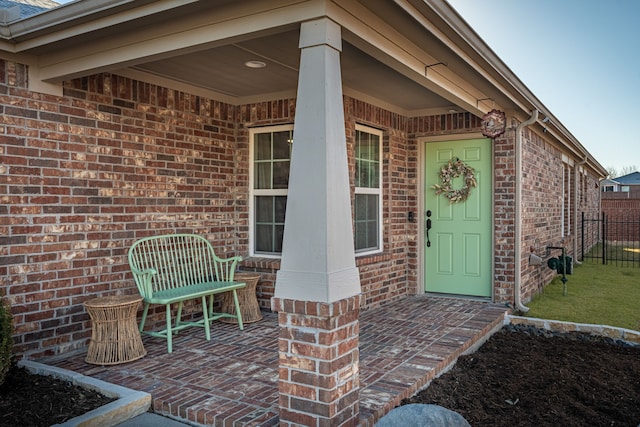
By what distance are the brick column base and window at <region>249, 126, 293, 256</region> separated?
314 centimetres

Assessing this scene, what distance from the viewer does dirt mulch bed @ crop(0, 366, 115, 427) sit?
2941 millimetres

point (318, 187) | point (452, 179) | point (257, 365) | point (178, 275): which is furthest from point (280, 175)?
point (318, 187)

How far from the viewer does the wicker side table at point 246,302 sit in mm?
5293

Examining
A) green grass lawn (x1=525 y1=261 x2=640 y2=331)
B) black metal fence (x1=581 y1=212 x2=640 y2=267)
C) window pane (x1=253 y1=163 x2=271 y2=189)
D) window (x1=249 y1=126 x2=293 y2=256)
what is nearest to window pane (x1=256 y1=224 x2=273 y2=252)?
window (x1=249 y1=126 x2=293 y2=256)

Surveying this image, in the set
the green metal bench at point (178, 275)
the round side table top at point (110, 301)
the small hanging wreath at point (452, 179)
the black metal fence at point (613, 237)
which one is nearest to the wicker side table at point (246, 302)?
the green metal bench at point (178, 275)

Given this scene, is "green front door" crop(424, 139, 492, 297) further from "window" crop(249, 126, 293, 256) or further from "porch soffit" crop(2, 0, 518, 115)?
"window" crop(249, 126, 293, 256)

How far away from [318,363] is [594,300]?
19.0 ft

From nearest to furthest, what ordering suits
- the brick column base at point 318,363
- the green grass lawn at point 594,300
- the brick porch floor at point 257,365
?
the brick column base at point 318,363
the brick porch floor at point 257,365
the green grass lawn at point 594,300

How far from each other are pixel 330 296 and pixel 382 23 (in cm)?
186

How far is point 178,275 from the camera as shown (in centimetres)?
510

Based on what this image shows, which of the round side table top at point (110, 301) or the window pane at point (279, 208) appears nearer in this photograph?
the round side table top at point (110, 301)

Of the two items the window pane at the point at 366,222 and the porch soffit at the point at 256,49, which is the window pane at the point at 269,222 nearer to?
the window pane at the point at 366,222

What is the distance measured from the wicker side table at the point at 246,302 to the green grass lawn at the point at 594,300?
3.41 meters

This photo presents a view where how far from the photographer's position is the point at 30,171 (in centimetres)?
396
